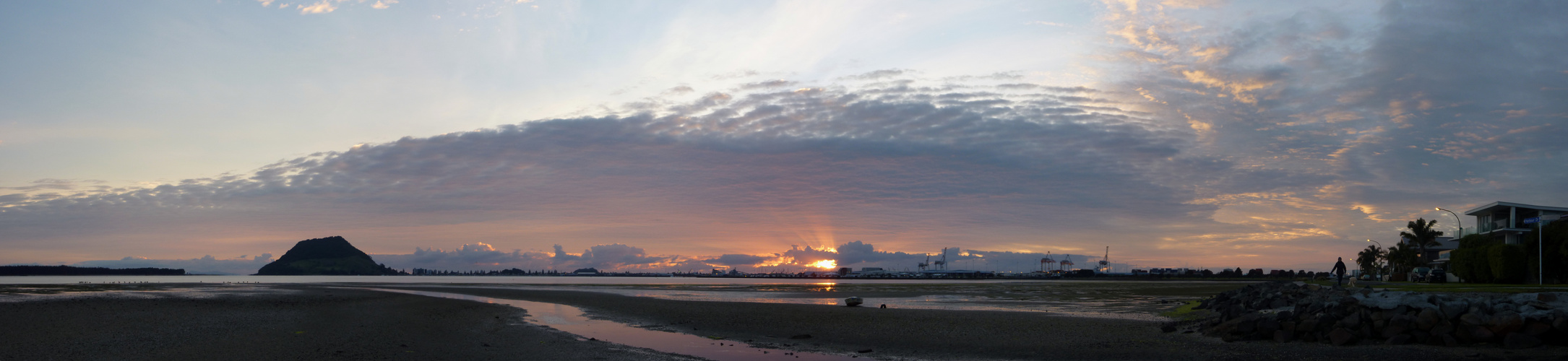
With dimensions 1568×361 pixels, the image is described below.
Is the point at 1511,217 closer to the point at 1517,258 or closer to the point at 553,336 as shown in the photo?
the point at 1517,258

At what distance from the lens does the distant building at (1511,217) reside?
76188 mm

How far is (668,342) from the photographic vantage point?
22.5 m

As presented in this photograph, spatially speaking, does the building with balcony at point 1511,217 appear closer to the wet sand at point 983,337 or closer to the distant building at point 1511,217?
the distant building at point 1511,217

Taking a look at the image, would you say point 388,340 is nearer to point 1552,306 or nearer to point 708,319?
point 708,319

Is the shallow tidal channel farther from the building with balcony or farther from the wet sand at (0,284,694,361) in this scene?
the building with balcony

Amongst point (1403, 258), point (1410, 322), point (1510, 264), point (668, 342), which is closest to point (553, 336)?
point (668, 342)

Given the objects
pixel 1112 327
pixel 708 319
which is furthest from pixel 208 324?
pixel 1112 327

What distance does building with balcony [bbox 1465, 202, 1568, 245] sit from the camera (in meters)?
76.2

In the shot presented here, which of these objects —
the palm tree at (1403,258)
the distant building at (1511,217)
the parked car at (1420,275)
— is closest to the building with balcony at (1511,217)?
the distant building at (1511,217)

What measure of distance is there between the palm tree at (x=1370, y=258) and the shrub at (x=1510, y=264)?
93814 mm

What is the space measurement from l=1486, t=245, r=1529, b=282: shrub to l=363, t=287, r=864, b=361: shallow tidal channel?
70.1 m

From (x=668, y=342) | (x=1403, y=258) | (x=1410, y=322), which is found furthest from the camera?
(x=1403, y=258)

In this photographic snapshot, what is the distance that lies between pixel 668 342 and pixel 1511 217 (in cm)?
9295

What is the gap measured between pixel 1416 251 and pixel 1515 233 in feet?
128
